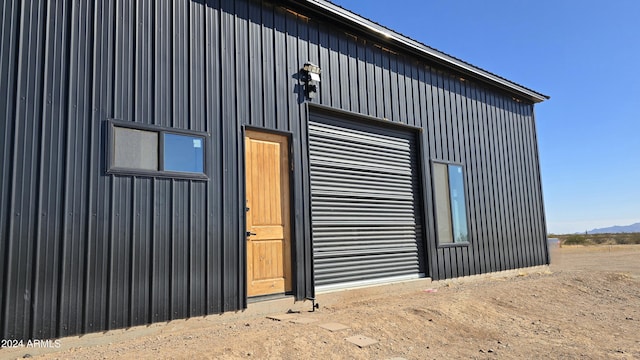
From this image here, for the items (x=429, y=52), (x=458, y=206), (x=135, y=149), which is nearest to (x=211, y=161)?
Answer: (x=135, y=149)

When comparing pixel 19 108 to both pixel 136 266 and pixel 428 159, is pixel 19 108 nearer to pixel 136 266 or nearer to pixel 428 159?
pixel 136 266

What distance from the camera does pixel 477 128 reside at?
9.07 meters

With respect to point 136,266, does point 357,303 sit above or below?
below

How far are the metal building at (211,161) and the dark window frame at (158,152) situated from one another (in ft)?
0.05

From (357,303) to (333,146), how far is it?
2.32 m

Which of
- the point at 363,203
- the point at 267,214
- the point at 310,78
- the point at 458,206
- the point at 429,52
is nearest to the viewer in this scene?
the point at 267,214

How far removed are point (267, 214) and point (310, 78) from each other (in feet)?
6.73

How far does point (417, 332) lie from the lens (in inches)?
178

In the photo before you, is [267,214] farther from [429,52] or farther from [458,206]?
[429,52]

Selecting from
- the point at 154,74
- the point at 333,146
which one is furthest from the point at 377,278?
the point at 154,74

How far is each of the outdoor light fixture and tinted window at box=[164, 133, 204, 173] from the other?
1.85m

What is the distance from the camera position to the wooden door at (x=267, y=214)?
528 cm

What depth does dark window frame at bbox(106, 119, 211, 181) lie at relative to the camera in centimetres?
424

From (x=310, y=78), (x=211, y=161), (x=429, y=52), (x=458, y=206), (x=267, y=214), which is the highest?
(x=429, y=52)
